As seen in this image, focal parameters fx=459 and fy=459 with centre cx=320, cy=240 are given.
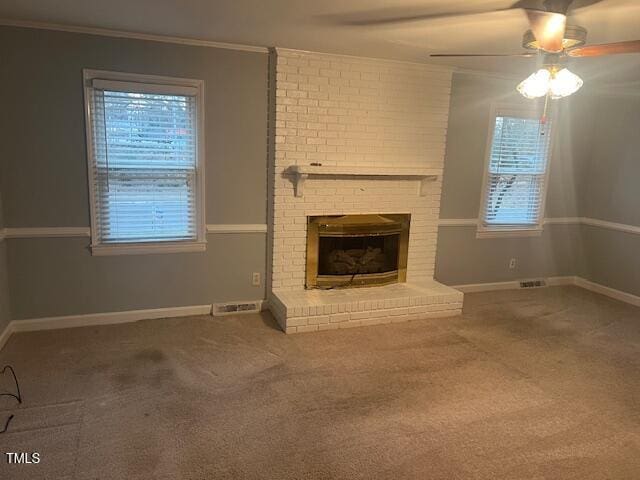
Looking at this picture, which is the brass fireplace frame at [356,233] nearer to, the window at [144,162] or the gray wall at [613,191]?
the window at [144,162]

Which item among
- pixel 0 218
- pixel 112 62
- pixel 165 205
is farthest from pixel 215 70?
pixel 0 218

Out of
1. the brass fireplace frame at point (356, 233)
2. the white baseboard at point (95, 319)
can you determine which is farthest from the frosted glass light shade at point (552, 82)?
the white baseboard at point (95, 319)

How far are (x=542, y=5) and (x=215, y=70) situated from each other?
95.9 inches

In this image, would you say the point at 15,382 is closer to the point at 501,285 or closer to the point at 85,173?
the point at 85,173

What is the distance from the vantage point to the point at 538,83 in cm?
246

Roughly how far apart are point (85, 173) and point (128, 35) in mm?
1102

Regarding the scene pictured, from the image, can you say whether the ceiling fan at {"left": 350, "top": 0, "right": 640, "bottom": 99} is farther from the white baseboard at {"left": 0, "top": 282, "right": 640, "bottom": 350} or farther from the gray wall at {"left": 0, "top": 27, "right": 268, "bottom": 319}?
the white baseboard at {"left": 0, "top": 282, "right": 640, "bottom": 350}

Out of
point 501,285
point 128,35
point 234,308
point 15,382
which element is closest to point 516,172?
point 501,285

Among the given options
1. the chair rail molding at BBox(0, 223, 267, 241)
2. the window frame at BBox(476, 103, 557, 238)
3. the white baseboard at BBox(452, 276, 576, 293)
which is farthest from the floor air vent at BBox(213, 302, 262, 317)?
the window frame at BBox(476, 103, 557, 238)

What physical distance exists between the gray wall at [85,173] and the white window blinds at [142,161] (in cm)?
12

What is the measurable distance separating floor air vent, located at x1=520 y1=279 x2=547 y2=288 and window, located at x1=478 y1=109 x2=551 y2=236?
584 millimetres

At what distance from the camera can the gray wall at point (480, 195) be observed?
15.1 ft

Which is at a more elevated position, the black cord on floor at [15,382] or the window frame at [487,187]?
the window frame at [487,187]

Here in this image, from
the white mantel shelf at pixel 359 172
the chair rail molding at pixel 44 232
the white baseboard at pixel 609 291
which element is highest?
the white mantel shelf at pixel 359 172
